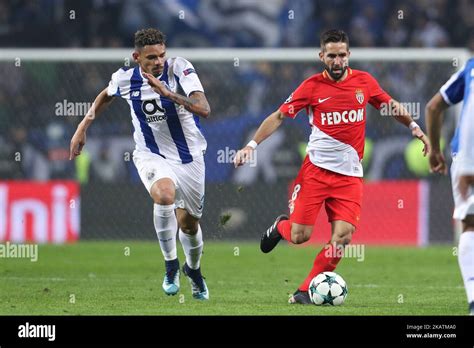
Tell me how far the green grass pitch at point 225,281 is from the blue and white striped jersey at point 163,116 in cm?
124

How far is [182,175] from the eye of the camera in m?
9.44

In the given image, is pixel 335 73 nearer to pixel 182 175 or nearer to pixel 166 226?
pixel 182 175

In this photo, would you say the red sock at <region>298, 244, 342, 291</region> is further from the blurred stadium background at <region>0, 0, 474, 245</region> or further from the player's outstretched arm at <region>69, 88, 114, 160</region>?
the blurred stadium background at <region>0, 0, 474, 245</region>

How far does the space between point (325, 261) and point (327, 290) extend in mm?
353

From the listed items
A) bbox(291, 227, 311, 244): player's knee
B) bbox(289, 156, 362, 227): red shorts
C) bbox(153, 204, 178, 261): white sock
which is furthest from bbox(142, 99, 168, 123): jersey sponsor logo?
bbox(291, 227, 311, 244): player's knee

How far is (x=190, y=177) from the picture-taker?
9477mm

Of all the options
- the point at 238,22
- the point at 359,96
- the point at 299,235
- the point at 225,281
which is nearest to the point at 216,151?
the point at 225,281

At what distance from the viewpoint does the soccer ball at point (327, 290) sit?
883cm

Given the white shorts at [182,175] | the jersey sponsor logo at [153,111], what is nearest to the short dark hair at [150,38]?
the jersey sponsor logo at [153,111]

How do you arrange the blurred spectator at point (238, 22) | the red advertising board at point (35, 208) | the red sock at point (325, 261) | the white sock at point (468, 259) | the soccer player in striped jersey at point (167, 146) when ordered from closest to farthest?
the white sock at point (468, 259) → the red sock at point (325, 261) → the soccer player in striped jersey at point (167, 146) → the red advertising board at point (35, 208) → the blurred spectator at point (238, 22)

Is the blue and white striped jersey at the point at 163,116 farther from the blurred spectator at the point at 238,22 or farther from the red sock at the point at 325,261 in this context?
the blurred spectator at the point at 238,22

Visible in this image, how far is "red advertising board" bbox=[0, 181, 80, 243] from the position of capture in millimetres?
15141

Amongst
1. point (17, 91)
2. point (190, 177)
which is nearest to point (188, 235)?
point (190, 177)
